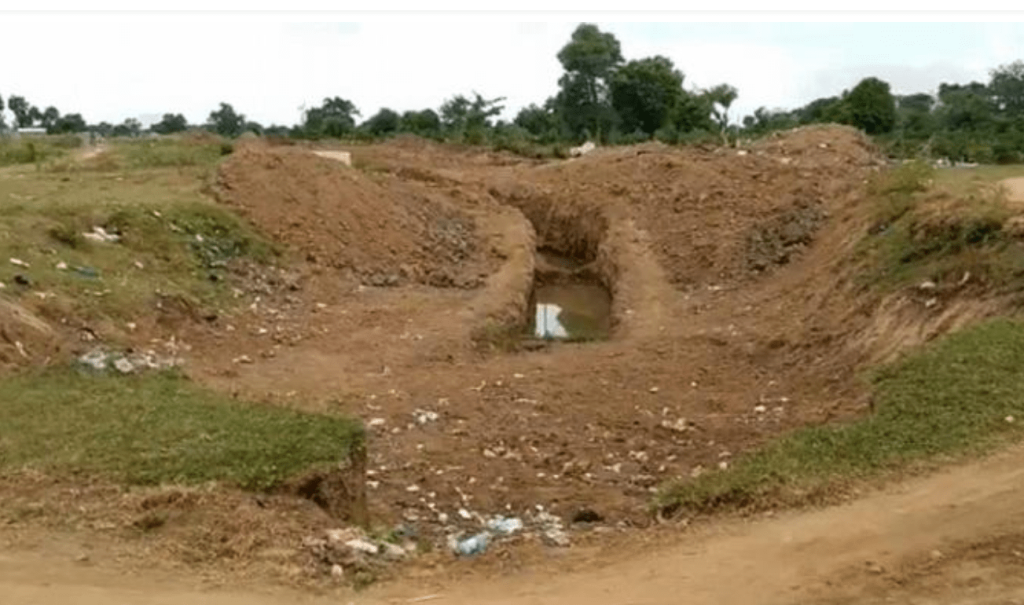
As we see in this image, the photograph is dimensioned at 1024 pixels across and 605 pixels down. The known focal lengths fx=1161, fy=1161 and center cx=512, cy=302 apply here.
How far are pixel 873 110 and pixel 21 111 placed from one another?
123 feet

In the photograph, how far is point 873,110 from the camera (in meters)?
36.3

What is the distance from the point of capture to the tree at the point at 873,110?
119 ft

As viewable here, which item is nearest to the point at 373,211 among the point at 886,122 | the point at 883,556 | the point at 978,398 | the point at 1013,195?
the point at 1013,195

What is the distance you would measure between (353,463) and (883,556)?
11.8ft

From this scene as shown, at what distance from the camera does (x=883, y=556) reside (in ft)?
20.7

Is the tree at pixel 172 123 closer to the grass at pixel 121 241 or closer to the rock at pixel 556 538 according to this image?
the grass at pixel 121 241

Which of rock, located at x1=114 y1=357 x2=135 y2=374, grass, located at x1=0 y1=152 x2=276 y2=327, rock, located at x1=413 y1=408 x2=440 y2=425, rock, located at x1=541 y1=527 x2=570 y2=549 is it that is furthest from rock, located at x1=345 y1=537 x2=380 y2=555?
grass, located at x1=0 y1=152 x2=276 y2=327

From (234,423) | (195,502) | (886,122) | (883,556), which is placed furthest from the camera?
(886,122)

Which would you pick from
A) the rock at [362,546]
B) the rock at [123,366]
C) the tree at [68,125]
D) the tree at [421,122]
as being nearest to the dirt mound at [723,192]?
the rock at [123,366]

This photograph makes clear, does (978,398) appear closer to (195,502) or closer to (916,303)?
(916,303)

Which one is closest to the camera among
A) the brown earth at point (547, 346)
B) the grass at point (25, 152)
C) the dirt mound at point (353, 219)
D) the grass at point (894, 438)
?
the grass at point (894, 438)

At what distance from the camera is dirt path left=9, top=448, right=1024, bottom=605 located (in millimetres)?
6023

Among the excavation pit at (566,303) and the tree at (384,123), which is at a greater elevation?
the tree at (384,123)

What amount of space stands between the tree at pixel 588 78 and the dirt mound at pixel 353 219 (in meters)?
19.2
